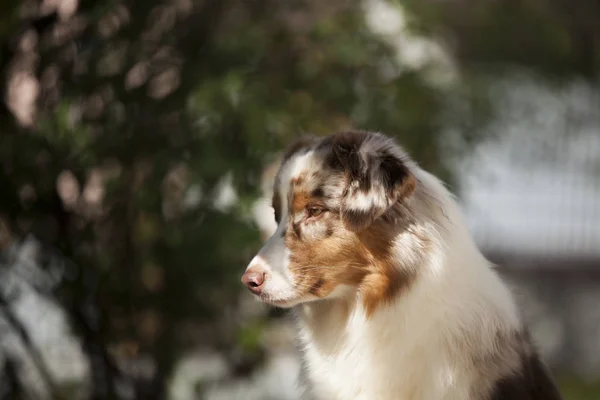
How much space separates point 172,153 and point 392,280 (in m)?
1.83

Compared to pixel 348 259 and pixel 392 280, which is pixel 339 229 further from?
pixel 392 280

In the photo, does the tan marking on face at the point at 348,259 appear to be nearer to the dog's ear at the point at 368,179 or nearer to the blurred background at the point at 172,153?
the dog's ear at the point at 368,179

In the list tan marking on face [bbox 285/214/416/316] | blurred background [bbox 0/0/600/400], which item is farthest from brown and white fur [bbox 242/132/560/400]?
blurred background [bbox 0/0/600/400]

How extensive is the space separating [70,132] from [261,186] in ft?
3.16

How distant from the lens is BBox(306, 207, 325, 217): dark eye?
282 centimetres

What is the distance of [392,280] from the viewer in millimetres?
2795

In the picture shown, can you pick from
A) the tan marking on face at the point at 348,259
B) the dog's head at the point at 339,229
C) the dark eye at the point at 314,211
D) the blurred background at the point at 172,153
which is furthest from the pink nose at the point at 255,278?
the blurred background at the point at 172,153

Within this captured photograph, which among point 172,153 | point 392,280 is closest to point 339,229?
point 392,280

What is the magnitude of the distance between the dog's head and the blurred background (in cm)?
135

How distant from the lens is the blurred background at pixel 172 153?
14.0 ft

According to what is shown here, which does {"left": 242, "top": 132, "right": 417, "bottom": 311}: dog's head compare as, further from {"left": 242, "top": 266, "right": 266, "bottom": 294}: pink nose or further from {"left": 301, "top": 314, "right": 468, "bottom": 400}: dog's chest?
{"left": 301, "top": 314, "right": 468, "bottom": 400}: dog's chest

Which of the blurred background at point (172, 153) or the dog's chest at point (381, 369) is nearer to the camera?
the dog's chest at point (381, 369)

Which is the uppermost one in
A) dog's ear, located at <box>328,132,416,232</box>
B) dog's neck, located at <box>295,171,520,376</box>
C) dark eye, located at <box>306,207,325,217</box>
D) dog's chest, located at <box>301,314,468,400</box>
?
dog's ear, located at <box>328,132,416,232</box>

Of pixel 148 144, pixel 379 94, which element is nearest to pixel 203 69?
pixel 148 144
